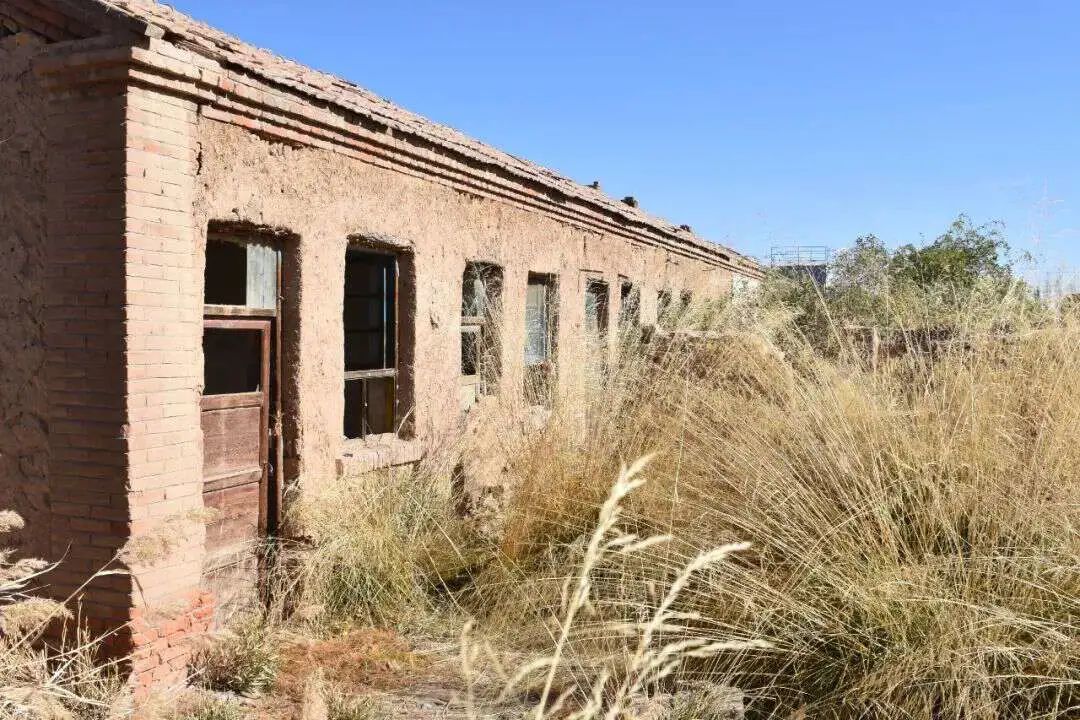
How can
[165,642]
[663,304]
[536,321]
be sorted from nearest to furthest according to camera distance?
1. [165,642]
2. [536,321]
3. [663,304]

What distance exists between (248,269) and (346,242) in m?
0.87

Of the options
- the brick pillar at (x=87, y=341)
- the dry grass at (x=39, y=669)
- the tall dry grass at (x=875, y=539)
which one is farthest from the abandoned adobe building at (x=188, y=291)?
the tall dry grass at (x=875, y=539)

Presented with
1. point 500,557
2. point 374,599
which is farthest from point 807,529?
point 374,599

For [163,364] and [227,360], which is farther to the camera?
[227,360]

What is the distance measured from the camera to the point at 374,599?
569 cm

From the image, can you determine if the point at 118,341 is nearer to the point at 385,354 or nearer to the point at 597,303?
the point at 385,354

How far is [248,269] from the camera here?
222 inches

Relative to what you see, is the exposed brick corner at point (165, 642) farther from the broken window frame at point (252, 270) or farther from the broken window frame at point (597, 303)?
the broken window frame at point (597, 303)

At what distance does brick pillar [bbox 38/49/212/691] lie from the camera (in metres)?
4.68

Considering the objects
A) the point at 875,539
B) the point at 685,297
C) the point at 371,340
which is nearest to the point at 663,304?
the point at 685,297

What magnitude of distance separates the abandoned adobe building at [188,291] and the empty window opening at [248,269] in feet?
0.05

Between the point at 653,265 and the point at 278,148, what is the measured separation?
732 centimetres

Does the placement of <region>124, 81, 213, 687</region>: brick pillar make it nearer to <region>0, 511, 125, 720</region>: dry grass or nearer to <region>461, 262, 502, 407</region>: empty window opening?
<region>0, 511, 125, 720</region>: dry grass

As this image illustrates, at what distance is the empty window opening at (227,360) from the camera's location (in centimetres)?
641
